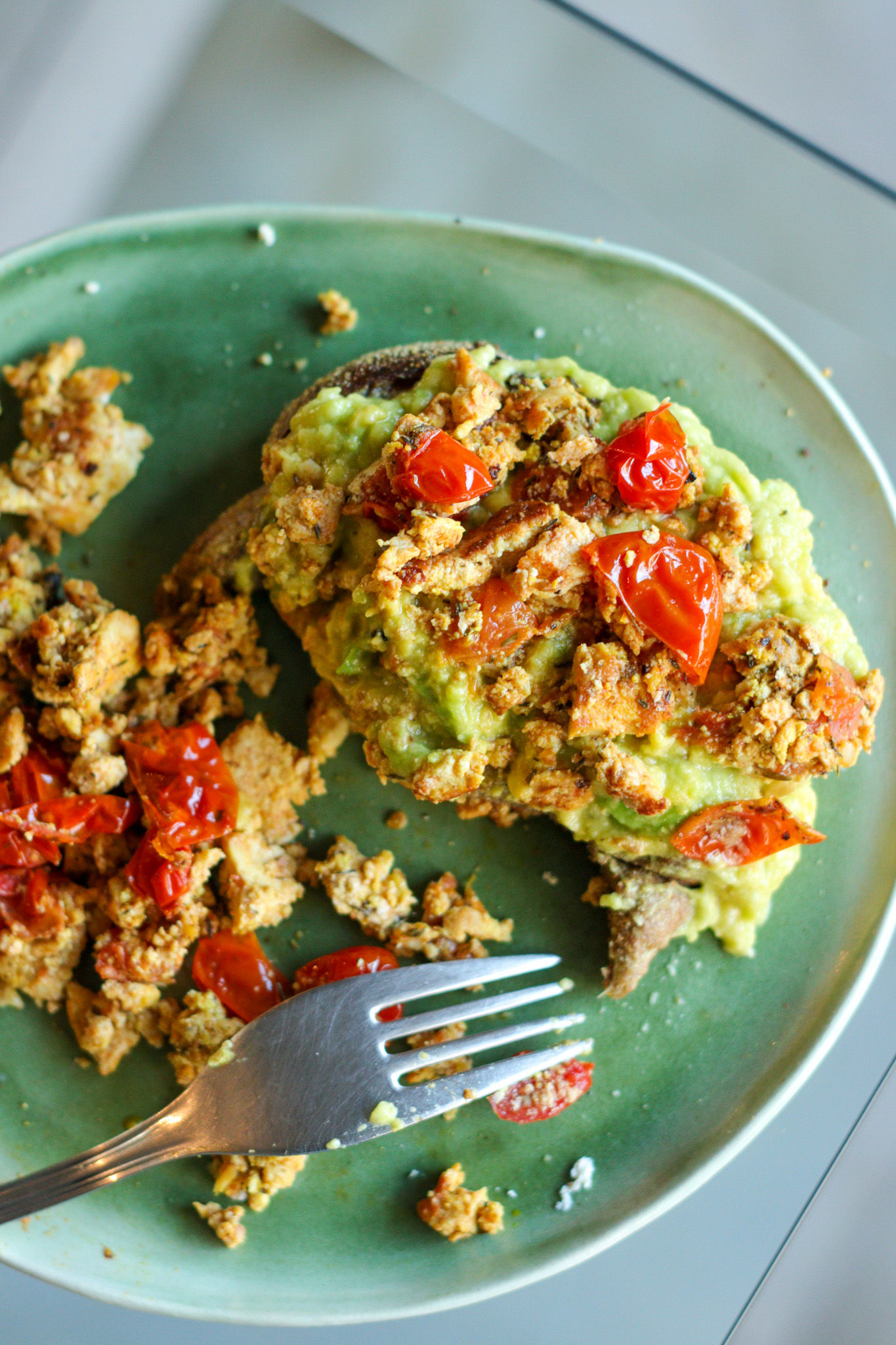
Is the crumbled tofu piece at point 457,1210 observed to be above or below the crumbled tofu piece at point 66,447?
below

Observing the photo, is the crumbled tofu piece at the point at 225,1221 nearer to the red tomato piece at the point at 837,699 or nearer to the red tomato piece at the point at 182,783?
the red tomato piece at the point at 182,783

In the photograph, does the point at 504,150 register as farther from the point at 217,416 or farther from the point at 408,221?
the point at 217,416

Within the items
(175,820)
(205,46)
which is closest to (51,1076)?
(175,820)

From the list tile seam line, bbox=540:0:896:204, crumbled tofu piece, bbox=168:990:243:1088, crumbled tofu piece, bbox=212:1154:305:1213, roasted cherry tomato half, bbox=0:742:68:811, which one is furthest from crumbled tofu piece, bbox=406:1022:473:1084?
tile seam line, bbox=540:0:896:204

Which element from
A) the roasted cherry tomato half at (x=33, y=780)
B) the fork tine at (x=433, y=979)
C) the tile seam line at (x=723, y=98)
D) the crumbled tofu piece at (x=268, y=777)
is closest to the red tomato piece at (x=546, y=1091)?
the fork tine at (x=433, y=979)

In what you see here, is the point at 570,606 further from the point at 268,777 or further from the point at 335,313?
the point at 335,313

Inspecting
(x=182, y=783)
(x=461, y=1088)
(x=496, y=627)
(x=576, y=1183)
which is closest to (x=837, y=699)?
(x=496, y=627)

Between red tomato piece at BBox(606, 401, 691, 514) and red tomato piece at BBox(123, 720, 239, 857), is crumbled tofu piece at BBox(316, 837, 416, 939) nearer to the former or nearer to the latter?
red tomato piece at BBox(123, 720, 239, 857)
